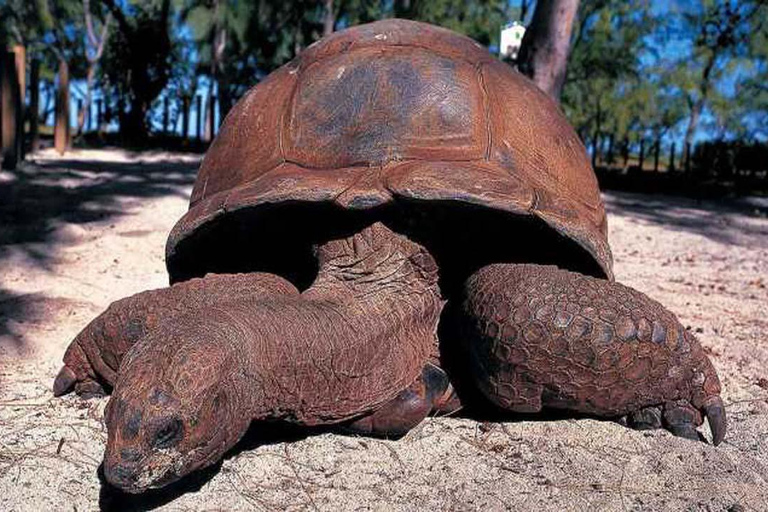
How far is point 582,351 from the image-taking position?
6.16 ft

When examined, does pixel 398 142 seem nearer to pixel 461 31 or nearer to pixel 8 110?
pixel 8 110

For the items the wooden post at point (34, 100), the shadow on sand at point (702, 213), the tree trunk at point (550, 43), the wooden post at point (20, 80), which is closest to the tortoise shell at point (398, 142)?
the shadow on sand at point (702, 213)

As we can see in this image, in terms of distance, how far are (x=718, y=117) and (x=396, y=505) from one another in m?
33.7

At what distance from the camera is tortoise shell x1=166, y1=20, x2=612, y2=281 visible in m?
2.05

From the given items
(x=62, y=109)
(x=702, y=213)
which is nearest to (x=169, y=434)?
(x=702, y=213)

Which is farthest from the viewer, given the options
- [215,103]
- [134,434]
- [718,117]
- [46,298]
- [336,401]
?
[718,117]

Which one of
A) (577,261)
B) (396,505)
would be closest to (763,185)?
(577,261)

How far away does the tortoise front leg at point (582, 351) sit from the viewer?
188 cm

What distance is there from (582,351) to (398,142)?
755 mm

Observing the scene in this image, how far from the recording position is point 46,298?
3520 millimetres

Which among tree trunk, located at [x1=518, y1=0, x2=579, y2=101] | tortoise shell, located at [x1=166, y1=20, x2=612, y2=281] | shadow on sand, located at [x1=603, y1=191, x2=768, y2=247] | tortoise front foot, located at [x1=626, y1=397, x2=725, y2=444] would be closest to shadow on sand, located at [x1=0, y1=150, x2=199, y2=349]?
tortoise shell, located at [x1=166, y1=20, x2=612, y2=281]

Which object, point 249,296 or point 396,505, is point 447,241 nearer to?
point 249,296

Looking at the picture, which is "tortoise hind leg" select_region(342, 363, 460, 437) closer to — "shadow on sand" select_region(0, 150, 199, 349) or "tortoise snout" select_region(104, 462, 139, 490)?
"tortoise snout" select_region(104, 462, 139, 490)

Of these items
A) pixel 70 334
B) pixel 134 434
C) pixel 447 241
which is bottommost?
pixel 70 334
